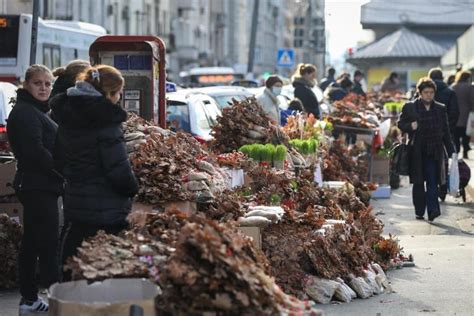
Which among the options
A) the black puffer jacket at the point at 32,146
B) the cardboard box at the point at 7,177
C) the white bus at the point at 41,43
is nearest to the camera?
the black puffer jacket at the point at 32,146

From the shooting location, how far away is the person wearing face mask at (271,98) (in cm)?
1838

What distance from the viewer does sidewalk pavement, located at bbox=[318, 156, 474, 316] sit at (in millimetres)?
10047

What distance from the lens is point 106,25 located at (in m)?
53.4

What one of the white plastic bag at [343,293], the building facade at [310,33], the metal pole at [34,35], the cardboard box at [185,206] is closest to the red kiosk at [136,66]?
the metal pole at [34,35]

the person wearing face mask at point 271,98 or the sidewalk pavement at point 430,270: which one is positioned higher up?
the person wearing face mask at point 271,98

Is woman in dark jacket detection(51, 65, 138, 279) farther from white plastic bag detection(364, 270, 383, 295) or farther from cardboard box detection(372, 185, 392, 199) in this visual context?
cardboard box detection(372, 185, 392, 199)

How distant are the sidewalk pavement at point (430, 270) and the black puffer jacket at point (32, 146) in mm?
2286

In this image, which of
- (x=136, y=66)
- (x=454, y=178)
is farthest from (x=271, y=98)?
(x=136, y=66)

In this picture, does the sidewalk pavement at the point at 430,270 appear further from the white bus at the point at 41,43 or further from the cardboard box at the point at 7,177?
the white bus at the point at 41,43

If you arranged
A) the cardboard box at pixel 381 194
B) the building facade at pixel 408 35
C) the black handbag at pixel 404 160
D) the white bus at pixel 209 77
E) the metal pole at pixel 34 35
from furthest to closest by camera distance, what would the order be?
1. the building facade at pixel 408 35
2. the white bus at pixel 209 77
3. the cardboard box at pixel 381 194
4. the metal pole at pixel 34 35
5. the black handbag at pixel 404 160

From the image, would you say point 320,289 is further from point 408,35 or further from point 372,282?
point 408,35

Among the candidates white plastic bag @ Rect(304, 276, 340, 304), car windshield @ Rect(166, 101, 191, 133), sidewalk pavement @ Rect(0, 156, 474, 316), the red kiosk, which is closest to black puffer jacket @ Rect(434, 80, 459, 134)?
sidewalk pavement @ Rect(0, 156, 474, 316)

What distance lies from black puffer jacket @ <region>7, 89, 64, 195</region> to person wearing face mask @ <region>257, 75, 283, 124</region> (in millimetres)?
8905

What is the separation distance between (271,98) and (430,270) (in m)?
6.85
